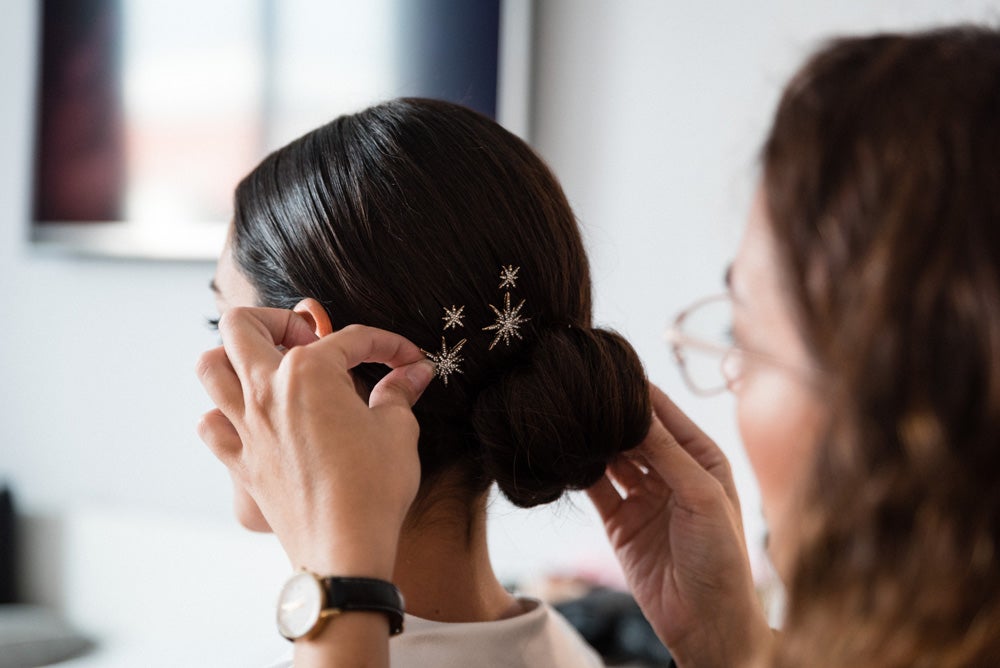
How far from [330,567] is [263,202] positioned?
0.43 m

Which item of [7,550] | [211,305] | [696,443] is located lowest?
[7,550]

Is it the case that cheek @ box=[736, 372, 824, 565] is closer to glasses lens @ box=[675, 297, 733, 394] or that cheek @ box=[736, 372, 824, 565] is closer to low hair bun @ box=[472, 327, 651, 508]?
glasses lens @ box=[675, 297, 733, 394]

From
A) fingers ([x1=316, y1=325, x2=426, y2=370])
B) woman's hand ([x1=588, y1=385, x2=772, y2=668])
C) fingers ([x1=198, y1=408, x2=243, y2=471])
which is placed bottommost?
woman's hand ([x1=588, y1=385, x2=772, y2=668])

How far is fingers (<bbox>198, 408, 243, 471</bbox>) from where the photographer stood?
880 mm

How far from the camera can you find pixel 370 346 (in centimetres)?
88

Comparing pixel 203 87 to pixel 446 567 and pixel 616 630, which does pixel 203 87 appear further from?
pixel 446 567

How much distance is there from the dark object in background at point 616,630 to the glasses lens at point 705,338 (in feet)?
3.41

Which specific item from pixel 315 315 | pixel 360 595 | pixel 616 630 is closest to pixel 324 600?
pixel 360 595

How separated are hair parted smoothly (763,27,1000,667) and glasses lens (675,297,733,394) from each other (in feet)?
0.49

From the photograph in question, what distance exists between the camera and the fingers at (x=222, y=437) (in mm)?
880

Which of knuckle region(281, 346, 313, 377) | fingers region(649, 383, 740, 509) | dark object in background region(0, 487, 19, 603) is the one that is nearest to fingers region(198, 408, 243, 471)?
knuckle region(281, 346, 313, 377)

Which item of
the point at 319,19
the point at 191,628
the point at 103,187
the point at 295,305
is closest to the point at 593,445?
the point at 295,305

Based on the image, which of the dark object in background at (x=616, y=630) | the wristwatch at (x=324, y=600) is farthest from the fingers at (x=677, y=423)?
the dark object in background at (x=616, y=630)

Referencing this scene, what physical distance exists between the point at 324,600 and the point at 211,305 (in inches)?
79.8
